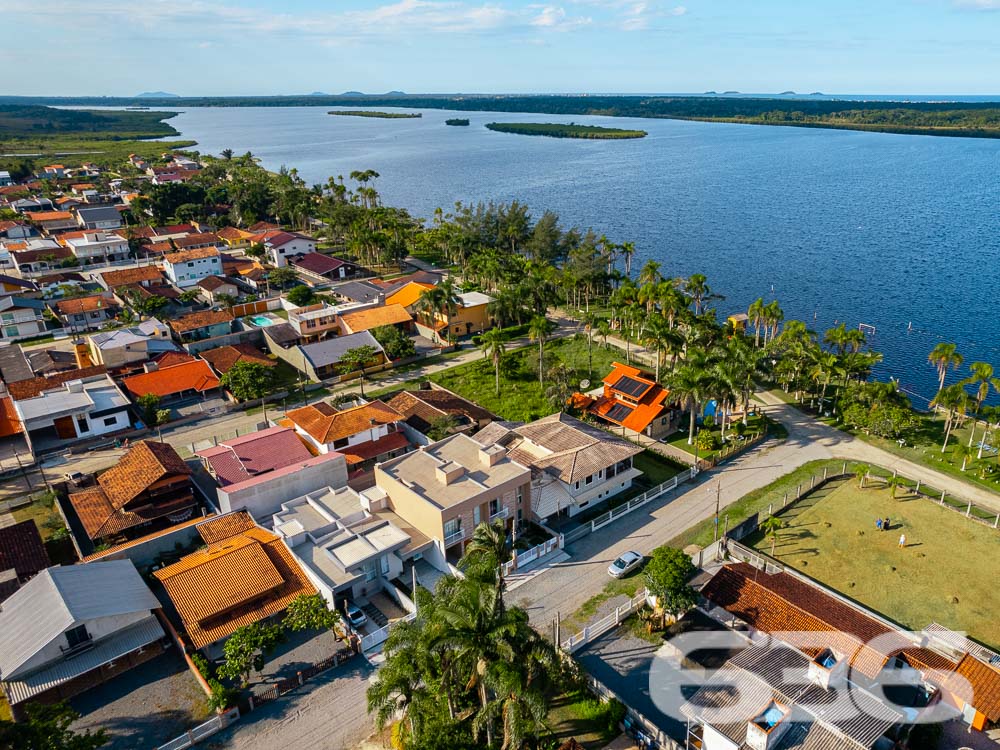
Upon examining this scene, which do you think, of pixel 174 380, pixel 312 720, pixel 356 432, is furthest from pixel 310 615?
pixel 174 380

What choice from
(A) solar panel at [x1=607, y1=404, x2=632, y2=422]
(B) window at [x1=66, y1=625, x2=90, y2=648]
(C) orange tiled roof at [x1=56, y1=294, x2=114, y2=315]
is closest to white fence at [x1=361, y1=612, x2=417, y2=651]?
(B) window at [x1=66, y1=625, x2=90, y2=648]

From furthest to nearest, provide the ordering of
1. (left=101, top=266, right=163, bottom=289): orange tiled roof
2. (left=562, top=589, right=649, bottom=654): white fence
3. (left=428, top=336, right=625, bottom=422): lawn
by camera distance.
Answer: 1. (left=101, top=266, right=163, bottom=289): orange tiled roof
2. (left=428, top=336, right=625, bottom=422): lawn
3. (left=562, top=589, right=649, bottom=654): white fence

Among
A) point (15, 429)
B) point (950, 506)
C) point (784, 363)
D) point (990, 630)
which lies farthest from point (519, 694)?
point (15, 429)

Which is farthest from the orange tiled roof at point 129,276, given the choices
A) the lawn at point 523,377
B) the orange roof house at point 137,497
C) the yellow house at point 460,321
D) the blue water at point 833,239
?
the blue water at point 833,239

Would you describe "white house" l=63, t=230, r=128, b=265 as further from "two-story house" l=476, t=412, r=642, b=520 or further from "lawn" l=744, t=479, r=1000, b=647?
"lawn" l=744, t=479, r=1000, b=647

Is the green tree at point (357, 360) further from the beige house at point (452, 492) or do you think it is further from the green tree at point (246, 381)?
the beige house at point (452, 492)
